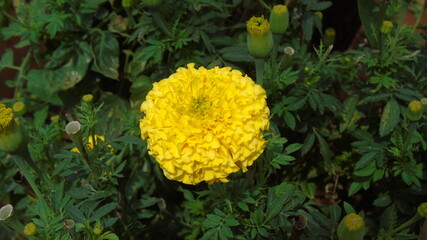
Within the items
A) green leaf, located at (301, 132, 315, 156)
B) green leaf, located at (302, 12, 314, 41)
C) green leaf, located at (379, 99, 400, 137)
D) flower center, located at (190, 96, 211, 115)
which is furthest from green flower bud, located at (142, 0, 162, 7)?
green leaf, located at (379, 99, 400, 137)

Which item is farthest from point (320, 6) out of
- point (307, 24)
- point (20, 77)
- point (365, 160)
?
point (20, 77)

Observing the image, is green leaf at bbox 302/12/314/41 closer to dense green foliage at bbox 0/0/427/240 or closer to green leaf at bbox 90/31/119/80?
dense green foliage at bbox 0/0/427/240

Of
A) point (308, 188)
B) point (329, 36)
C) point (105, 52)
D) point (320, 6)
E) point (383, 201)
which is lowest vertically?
point (308, 188)

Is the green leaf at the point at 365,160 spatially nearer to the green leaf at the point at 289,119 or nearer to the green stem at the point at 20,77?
the green leaf at the point at 289,119

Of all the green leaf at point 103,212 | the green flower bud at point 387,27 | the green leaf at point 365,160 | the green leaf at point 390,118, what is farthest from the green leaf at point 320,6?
the green leaf at point 103,212

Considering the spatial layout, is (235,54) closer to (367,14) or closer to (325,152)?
(325,152)

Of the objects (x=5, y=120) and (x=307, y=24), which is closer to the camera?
(x=5, y=120)
